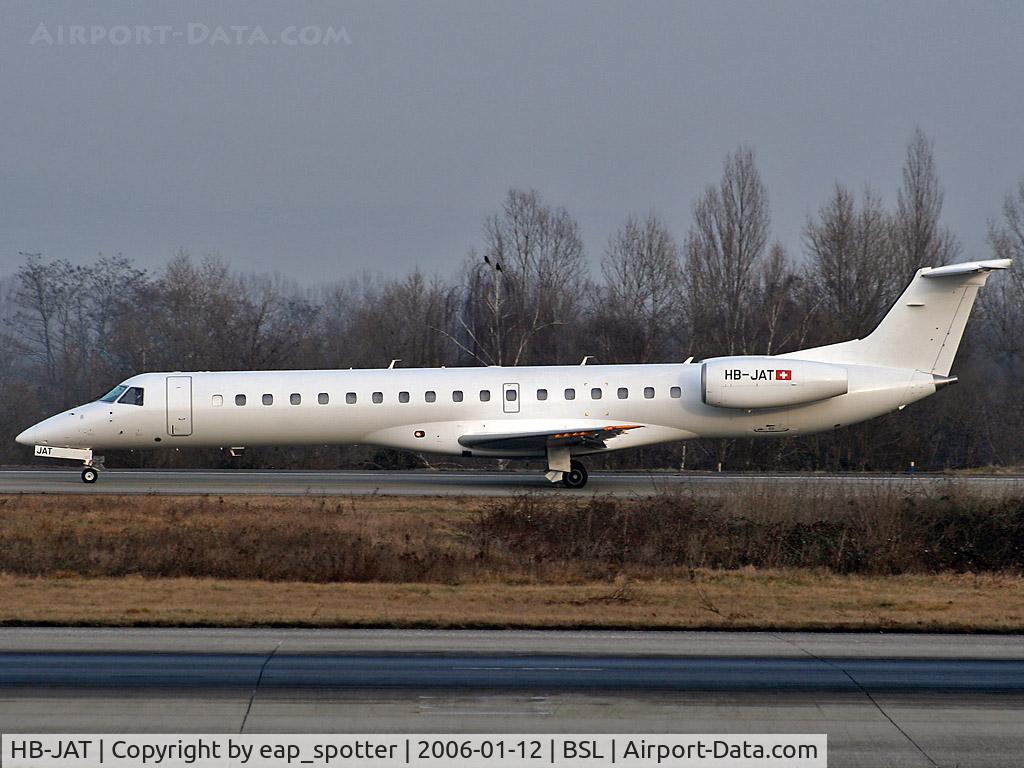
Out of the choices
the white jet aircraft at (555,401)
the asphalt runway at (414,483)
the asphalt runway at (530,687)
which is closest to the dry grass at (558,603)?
the asphalt runway at (530,687)

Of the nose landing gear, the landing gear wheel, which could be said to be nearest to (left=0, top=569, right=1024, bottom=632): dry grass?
the landing gear wheel

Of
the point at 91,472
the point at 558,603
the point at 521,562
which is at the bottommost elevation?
the point at 558,603

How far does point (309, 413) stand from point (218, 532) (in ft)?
24.2

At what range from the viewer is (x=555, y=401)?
26578 mm

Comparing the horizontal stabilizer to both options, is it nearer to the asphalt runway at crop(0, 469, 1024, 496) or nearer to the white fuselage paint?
the white fuselage paint

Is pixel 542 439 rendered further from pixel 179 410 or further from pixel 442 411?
pixel 179 410

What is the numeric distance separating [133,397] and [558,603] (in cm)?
1610

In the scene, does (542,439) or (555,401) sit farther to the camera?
(555,401)

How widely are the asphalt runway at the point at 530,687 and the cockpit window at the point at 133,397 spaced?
15642 mm

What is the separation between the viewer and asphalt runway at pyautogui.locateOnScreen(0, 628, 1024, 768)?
26.9 feet

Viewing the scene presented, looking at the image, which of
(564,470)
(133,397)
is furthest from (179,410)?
(564,470)

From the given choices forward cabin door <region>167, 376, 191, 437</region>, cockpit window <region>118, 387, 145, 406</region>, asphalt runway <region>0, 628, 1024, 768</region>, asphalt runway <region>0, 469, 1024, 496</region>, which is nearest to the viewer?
asphalt runway <region>0, 628, 1024, 768</region>

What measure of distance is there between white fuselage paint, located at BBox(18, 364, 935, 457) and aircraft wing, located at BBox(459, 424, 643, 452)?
0.78 ft

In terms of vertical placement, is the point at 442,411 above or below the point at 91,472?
above
